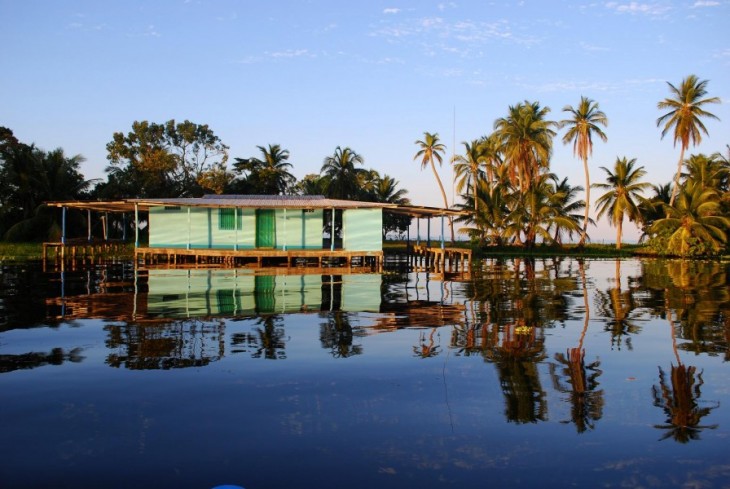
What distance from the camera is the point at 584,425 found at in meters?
5.35

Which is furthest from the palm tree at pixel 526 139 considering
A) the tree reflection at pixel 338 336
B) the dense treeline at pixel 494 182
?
the tree reflection at pixel 338 336

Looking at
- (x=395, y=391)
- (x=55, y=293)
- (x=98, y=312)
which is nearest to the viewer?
(x=395, y=391)

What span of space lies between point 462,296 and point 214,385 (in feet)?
32.4

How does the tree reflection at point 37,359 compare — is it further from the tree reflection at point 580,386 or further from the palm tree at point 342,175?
the palm tree at point 342,175

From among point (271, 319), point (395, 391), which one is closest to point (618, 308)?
point (271, 319)

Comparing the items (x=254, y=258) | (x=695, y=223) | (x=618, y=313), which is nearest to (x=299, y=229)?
(x=254, y=258)

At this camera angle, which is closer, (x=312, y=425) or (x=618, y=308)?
(x=312, y=425)

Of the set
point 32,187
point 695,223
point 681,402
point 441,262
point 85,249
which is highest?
point 32,187

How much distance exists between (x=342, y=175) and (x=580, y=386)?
43576mm

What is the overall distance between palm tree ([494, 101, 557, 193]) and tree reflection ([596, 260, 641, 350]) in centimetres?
2833

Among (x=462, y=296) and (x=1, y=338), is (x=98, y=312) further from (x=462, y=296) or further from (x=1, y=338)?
(x=462, y=296)

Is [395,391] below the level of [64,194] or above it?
below

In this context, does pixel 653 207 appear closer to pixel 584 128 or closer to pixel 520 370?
pixel 584 128

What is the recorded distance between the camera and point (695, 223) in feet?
121
